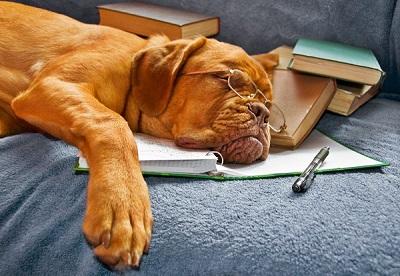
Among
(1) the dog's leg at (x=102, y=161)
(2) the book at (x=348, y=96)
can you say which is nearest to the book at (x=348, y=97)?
(2) the book at (x=348, y=96)

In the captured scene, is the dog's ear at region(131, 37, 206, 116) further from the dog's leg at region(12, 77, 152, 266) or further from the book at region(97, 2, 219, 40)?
the book at region(97, 2, 219, 40)

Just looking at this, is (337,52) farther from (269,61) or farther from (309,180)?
(309,180)

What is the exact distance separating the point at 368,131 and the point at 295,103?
258 mm

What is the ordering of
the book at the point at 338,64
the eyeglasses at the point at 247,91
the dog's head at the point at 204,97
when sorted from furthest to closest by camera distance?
the book at the point at 338,64
the eyeglasses at the point at 247,91
the dog's head at the point at 204,97

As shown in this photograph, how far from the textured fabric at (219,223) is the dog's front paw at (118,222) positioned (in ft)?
0.19

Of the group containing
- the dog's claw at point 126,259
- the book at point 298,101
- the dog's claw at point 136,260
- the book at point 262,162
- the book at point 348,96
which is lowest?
the book at point 348,96

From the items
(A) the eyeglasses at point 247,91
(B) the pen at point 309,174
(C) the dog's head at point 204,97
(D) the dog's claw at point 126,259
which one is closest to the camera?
(D) the dog's claw at point 126,259

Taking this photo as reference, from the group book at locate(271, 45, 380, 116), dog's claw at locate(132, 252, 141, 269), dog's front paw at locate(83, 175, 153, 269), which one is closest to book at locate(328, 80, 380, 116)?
book at locate(271, 45, 380, 116)

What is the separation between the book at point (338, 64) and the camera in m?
1.81

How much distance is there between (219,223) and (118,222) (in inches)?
8.7

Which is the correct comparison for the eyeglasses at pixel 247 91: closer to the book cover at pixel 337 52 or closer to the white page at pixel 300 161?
the white page at pixel 300 161

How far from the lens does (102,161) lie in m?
1.22

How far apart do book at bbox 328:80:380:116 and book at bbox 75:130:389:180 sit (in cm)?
26

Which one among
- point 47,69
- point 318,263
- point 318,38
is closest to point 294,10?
point 318,38
